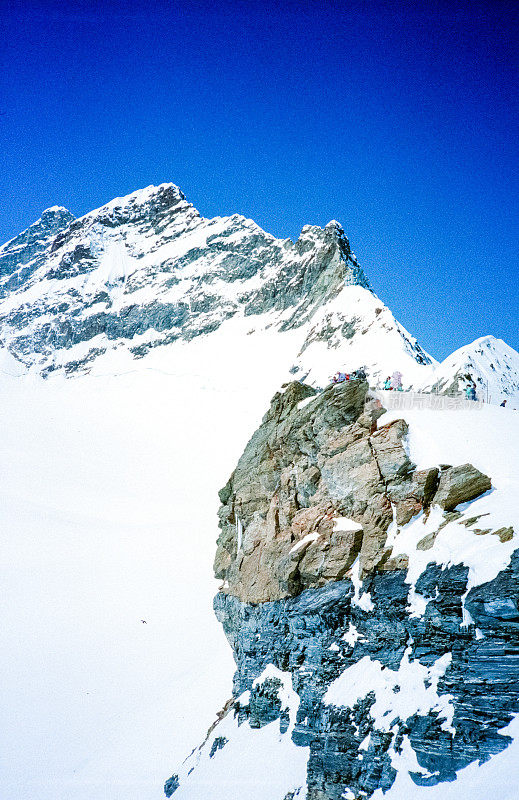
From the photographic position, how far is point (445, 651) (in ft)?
47.1

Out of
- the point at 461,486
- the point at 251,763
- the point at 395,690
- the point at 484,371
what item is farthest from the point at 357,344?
the point at 395,690

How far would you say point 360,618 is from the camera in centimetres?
1702

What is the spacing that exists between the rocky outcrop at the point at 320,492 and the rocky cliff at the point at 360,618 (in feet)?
0.19

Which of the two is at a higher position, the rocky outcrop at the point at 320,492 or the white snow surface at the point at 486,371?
the white snow surface at the point at 486,371

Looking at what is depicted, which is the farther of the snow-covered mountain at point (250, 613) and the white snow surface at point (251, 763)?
the white snow surface at point (251, 763)

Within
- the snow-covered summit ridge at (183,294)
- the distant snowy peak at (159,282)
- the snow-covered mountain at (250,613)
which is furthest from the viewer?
the distant snowy peak at (159,282)

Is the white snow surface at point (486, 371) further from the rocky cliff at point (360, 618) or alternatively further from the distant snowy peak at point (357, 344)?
the rocky cliff at point (360, 618)

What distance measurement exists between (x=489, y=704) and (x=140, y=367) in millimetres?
108619

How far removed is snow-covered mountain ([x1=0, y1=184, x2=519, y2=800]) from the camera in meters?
14.0

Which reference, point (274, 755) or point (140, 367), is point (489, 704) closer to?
point (274, 755)

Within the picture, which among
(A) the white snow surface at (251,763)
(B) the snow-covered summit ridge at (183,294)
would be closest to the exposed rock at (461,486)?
(A) the white snow surface at (251,763)

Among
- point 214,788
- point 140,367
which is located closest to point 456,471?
point 214,788

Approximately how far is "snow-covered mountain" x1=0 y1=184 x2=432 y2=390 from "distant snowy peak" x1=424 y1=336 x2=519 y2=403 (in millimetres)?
13408

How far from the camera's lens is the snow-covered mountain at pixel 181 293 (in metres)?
81.6
